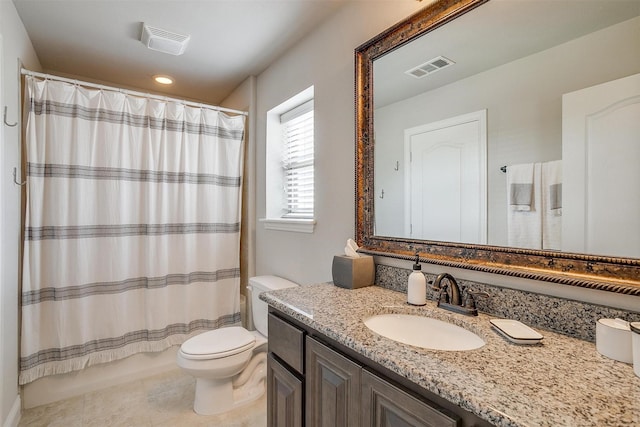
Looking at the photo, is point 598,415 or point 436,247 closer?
point 598,415

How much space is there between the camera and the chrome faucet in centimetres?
110

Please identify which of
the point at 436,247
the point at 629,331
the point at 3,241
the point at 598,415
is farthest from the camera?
the point at 3,241

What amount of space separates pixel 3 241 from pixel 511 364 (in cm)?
226

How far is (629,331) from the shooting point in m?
0.74

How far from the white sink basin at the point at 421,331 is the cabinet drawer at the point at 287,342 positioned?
10.4 inches

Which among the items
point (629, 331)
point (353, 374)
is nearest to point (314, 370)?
point (353, 374)

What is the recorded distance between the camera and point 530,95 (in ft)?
3.31

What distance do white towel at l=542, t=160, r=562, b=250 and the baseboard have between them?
263 centimetres

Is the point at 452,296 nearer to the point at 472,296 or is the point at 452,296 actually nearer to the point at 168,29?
the point at 472,296

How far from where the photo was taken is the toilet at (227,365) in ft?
5.94

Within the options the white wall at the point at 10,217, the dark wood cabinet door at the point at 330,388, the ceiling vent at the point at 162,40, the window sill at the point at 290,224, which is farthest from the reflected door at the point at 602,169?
the white wall at the point at 10,217

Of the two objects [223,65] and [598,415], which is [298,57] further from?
[598,415]

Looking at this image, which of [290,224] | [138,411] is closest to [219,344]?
[138,411]

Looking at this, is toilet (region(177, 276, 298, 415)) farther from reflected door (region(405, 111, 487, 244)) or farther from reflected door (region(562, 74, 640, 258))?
reflected door (region(562, 74, 640, 258))
